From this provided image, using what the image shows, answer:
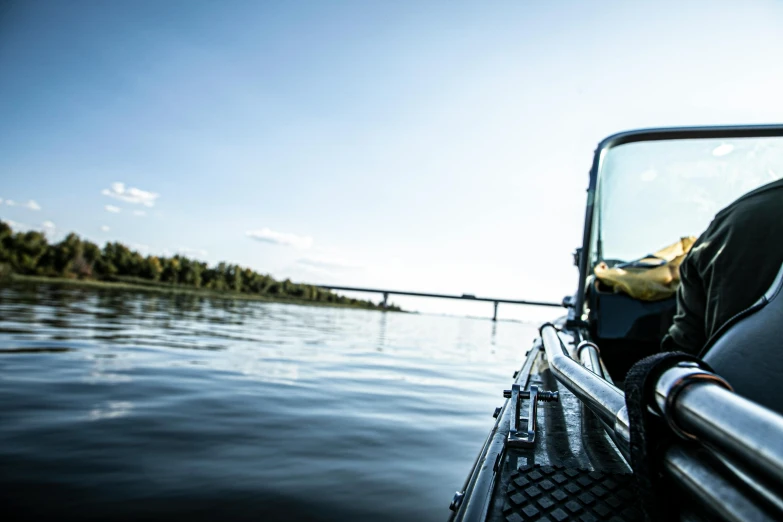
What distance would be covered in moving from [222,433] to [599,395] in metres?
2.55

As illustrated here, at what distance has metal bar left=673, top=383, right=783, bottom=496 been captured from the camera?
56cm

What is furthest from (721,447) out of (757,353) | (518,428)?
(518,428)

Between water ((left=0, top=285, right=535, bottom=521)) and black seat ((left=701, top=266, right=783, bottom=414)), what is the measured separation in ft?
4.57

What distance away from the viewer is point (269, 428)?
3.19 meters

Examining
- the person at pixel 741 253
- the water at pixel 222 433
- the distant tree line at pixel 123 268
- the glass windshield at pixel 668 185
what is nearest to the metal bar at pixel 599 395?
the person at pixel 741 253

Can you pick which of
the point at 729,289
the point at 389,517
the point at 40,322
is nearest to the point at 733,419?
the point at 729,289

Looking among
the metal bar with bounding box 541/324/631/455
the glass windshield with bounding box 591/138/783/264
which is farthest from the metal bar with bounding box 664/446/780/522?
A: the glass windshield with bounding box 591/138/783/264

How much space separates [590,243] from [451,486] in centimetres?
262

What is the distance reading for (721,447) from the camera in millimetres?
625

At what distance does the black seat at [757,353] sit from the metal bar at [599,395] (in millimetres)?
333

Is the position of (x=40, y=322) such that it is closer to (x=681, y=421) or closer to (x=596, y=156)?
(x=596, y=156)

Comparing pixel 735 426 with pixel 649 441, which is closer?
pixel 735 426

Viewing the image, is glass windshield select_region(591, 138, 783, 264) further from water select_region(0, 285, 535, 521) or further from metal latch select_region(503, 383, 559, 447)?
metal latch select_region(503, 383, 559, 447)

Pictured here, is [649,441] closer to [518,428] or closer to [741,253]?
[518,428]
